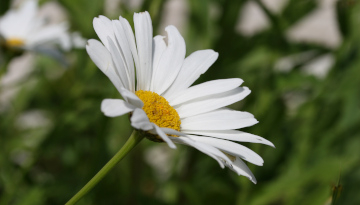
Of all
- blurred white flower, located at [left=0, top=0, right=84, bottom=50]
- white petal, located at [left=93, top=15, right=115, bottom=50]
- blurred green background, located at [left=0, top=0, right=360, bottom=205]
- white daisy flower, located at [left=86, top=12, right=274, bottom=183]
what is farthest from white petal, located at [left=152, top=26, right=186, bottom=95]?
blurred white flower, located at [left=0, top=0, right=84, bottom=50]

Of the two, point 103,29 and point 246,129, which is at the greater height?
point 103,29

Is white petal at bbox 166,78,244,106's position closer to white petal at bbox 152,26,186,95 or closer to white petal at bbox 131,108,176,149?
white petal at bbox 152,26,186,95

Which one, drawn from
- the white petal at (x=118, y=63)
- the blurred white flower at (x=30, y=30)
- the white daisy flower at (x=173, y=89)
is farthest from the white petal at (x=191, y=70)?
the blurred white flower at (x=30, y=30)

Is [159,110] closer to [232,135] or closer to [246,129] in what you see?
→ [232,135]

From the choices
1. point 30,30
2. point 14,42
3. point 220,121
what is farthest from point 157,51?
point 30,30

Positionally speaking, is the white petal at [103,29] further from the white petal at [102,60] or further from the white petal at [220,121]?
the white petal at [220,121]

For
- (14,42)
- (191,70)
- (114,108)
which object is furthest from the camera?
(14,42)
